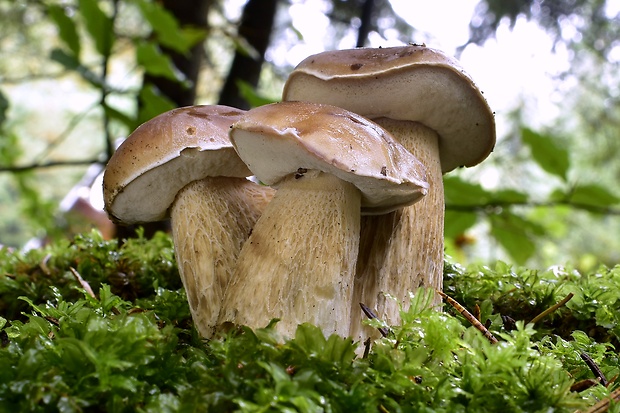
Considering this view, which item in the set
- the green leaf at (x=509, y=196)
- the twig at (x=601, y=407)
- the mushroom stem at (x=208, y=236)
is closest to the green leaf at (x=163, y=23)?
the mushroom stem at (x=208, y=236)

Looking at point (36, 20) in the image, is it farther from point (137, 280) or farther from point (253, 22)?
point (137, 280)

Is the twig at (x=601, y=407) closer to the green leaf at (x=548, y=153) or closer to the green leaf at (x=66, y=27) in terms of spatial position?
the green leaf at (x=548, y=153)

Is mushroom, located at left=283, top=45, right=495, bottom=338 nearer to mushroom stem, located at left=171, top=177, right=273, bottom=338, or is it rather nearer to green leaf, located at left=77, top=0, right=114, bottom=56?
mushroom stem, located at left=171, top=177, right=273, bottom=338

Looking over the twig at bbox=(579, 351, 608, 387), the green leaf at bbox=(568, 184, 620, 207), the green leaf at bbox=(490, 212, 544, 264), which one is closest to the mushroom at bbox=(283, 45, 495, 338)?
the twig at bbox=(579, 351, 608, 387)

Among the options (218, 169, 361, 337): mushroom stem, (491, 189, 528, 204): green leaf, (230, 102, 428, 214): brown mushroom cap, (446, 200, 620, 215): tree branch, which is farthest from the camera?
(491, 189, 528, 204): green leaf

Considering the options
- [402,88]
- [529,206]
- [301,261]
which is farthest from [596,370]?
[529,206]

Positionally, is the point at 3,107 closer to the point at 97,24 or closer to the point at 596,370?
the point at 97,24
